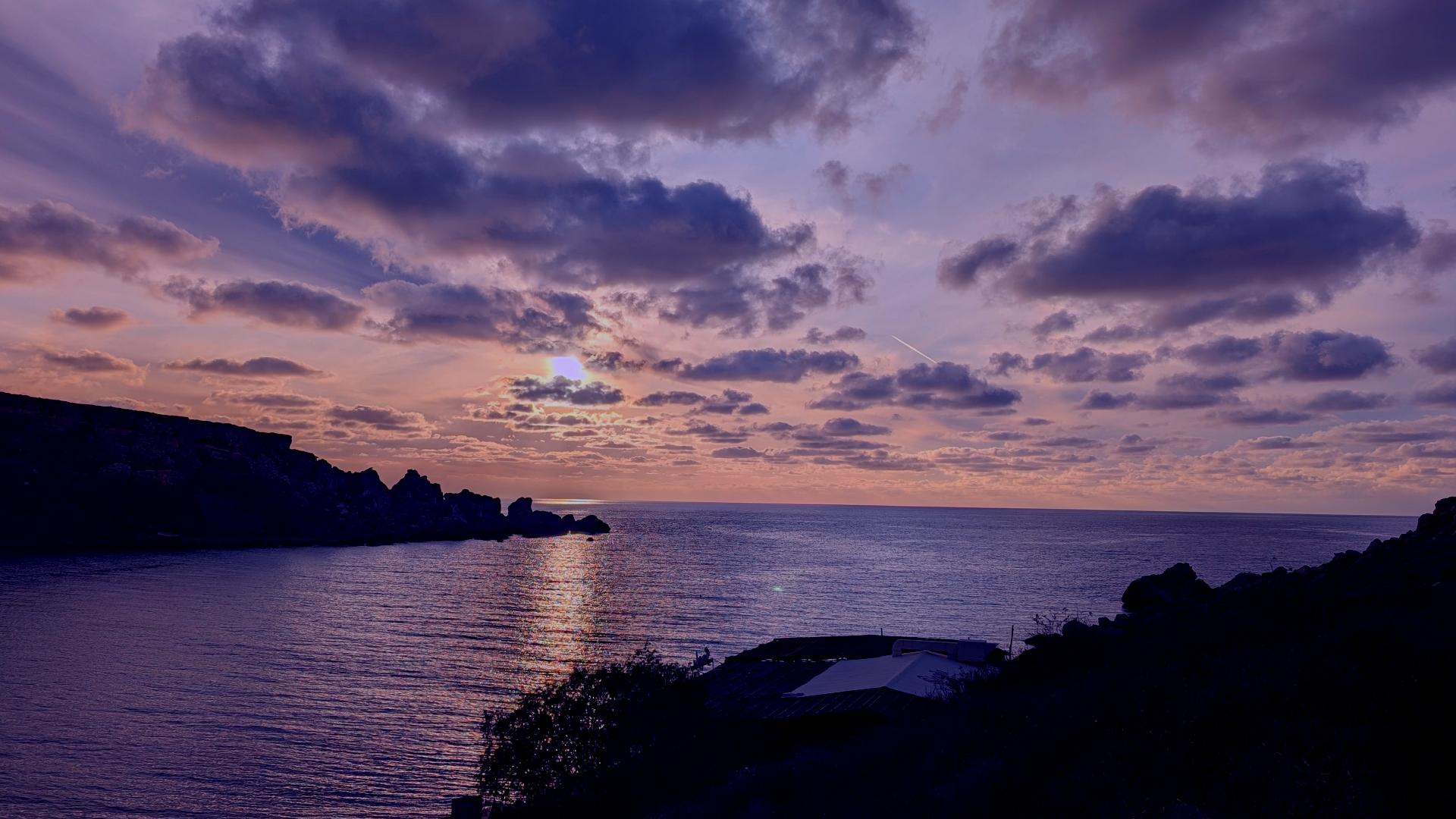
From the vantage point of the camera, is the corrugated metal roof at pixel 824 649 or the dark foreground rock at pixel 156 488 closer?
the corrugated metal roof at pixel 824 649

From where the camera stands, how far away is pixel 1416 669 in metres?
9.35

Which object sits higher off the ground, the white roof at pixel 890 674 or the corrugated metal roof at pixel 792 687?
the white roof at pixel 890 674

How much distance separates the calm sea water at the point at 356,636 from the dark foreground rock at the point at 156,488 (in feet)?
80.4

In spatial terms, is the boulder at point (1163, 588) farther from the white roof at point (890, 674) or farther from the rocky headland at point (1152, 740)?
the rocky headland at point (1152, 740)

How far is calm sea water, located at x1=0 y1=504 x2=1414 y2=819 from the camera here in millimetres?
33062

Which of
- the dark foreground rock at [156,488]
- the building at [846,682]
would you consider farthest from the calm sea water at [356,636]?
the dark foreground rock at [156,488]

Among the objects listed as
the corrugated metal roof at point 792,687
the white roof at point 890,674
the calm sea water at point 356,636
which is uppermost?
the white roof at point 890,674

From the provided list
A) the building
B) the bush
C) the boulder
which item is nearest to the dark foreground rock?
the boulder

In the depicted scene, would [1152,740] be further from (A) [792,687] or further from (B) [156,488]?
(B) [156,488]

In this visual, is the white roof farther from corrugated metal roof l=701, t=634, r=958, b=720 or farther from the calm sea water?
the calm sea water

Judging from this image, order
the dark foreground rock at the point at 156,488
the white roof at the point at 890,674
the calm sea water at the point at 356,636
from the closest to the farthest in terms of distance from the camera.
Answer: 1. the white roof at the point at 890,674
2. the calm sea water at the point at 356,636
3. the dark foreground rock at the point at 156,488

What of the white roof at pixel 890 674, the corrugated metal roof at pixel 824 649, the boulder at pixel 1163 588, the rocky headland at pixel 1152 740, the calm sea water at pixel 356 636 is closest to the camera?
the rocky headland at pixel 1152 740

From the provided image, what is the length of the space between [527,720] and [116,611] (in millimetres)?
72399

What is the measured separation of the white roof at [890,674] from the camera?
2597 cm
